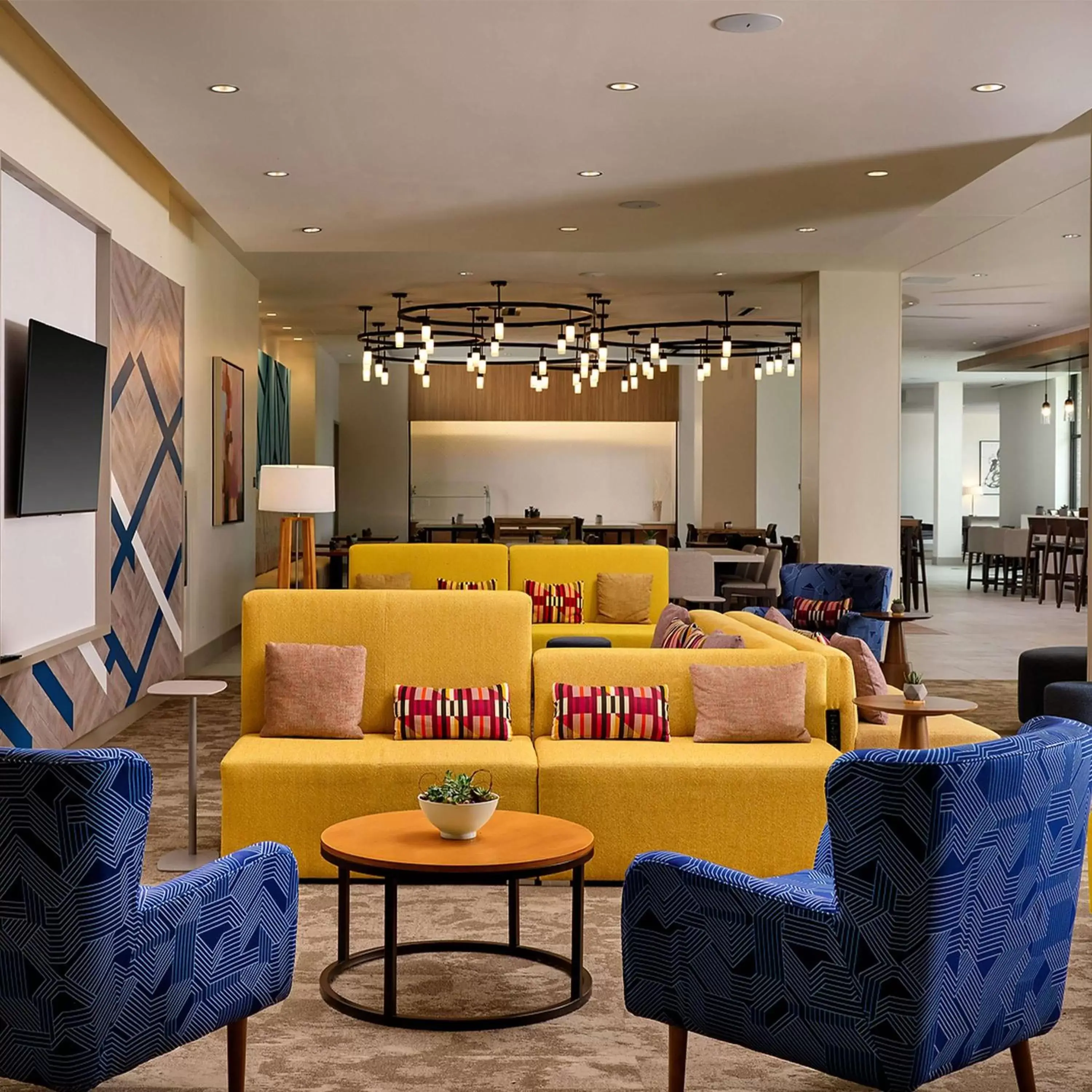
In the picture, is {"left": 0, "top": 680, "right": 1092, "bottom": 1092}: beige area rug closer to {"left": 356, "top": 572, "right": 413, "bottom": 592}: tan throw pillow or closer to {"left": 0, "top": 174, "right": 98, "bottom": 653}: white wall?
{"left": 0, "top": 174, "right": 98, "bottom": 653}: white wall

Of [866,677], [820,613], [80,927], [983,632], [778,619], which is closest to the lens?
[80,927]

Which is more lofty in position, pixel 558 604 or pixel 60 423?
pixel 60 423

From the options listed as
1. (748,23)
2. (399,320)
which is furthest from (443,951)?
(399,320)

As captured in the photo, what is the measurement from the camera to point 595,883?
4715mm

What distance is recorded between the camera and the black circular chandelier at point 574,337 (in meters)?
12.4

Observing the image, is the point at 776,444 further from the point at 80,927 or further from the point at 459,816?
the point at 80,927

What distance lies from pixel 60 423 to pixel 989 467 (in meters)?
21.7

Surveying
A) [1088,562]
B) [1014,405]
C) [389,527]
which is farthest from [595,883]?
[1014,405]

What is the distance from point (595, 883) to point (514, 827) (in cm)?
107

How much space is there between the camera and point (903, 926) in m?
2.50

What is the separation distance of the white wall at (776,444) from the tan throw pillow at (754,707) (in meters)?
13.1

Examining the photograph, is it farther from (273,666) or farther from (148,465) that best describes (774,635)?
(148,465)

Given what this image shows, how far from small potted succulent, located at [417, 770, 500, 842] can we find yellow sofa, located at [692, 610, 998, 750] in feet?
5.69

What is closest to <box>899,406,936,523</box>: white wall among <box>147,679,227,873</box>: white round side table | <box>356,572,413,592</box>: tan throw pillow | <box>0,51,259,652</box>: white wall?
<box>0,51,259,652</box>: white wall
